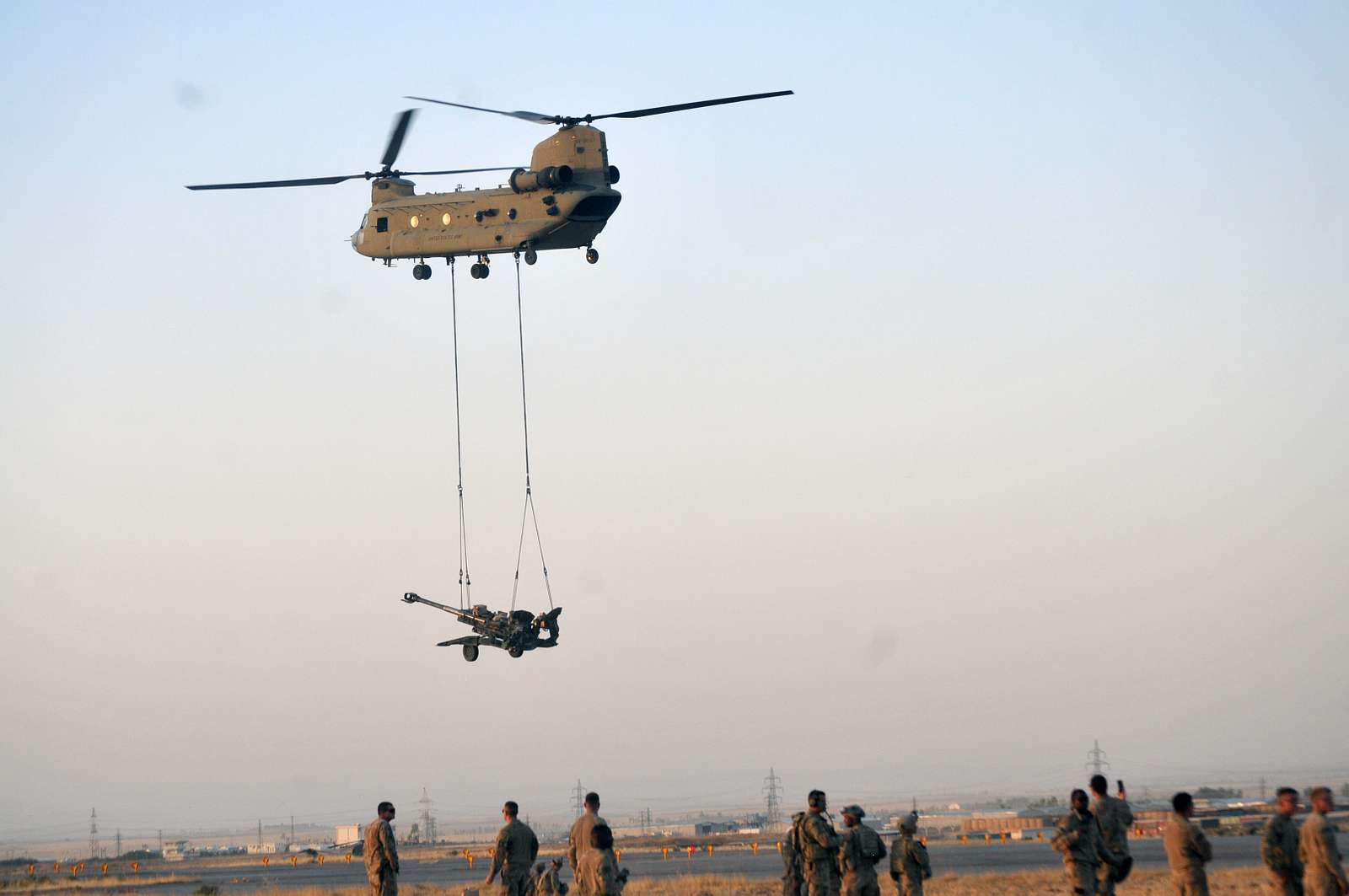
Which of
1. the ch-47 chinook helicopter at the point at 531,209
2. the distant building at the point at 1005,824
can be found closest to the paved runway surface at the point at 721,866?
the ch-47 chinook helicopter at the point at 531,209

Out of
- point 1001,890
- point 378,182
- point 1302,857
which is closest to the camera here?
point 1302,857

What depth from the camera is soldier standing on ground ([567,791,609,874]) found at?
15.3m

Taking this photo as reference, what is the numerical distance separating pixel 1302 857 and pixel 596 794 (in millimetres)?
7031

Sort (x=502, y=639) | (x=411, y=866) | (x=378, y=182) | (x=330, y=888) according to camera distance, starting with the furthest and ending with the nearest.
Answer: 1. (x=411, y=866)
2. (x=378, y=182)
3. (x=330, y=888)
4. (x=502, y=639)

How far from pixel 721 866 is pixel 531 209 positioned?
58.0 ft

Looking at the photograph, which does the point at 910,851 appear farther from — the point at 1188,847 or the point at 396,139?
the point at 396,139

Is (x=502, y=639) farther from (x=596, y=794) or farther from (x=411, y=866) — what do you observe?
(x=411, y=866)

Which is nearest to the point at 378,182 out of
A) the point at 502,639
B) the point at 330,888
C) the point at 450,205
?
the point at 450,205

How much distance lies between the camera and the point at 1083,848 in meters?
16.0

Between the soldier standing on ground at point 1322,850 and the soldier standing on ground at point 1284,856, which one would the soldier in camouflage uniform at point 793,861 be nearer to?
the soldier standing on ground at point 1284,856

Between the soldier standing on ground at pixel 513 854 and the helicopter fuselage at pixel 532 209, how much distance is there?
67.2 feet

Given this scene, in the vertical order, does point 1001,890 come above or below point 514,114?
below

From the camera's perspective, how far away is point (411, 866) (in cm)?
5022

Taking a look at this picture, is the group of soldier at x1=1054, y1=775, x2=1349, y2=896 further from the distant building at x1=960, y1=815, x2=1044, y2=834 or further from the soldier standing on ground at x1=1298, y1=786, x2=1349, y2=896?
the distant building at x1=960, y1=815, x2=1044, y2=834
